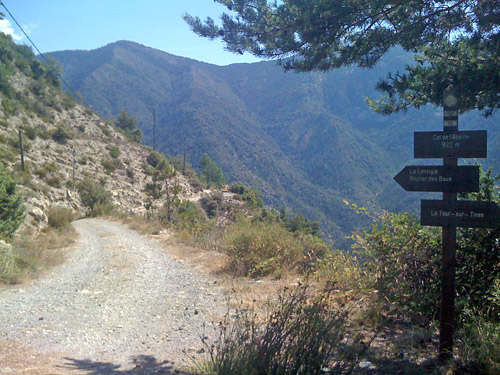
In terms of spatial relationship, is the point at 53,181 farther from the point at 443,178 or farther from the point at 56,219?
the point at 443,178

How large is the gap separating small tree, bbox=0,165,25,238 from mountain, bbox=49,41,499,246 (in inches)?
800

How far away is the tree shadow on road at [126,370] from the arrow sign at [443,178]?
9.40ft

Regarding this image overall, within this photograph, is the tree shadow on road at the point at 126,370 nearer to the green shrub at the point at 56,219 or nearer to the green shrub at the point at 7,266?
the green shrub at the point at 7,266

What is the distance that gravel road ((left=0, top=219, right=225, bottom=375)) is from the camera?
14.8 feet

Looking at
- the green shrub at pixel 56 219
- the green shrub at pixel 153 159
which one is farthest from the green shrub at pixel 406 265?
the green shrub at pixel 153 159

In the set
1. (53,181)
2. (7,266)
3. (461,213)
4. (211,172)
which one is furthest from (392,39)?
(211,172)

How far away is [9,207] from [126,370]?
9.88 metres

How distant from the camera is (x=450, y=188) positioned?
3.92 m

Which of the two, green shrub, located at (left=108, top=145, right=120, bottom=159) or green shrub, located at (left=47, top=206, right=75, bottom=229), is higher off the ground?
green shrub, located at (left=108, top=145, right=120, bottom=159)

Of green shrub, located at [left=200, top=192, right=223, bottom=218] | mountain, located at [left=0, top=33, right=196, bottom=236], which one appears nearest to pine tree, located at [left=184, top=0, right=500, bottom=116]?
mountain, located at [left=0, top=33, right=196, bottom=236]

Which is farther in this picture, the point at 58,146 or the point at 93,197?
the point at 58,146

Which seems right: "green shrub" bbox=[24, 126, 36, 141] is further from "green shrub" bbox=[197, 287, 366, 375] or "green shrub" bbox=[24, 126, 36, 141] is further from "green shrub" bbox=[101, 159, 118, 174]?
"green shrub" bbox=[197, 287, 366, 375]

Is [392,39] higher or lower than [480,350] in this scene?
higher

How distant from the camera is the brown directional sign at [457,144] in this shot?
389 centimetres
